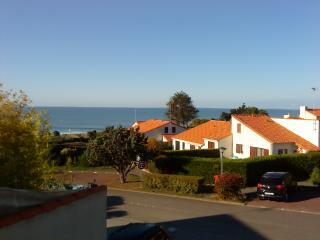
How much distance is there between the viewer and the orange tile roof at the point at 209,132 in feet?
165

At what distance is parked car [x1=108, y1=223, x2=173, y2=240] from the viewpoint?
40.9ft

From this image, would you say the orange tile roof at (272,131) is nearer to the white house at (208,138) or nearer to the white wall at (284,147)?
the white wall at (284,147)

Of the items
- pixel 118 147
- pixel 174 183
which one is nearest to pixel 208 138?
pixel 118 147

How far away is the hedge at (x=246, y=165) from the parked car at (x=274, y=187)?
4104mm

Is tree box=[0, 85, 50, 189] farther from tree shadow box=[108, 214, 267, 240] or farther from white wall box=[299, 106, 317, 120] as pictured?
white wall box=[299, 106, 317, 120]

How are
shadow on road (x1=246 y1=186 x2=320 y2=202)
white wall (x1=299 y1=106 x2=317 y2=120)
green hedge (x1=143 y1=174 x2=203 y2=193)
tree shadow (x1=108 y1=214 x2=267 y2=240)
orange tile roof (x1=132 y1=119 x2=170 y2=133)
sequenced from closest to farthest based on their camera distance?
1. tree shadow (x1=108 y1=214 x2=267 y2=240)
2. shadow on road (x1=246 y1=186 x2=320 y2=202)
3. green hedge (x1=143 y1=174 x2=203 y2=193)
4. white wall (x1=299 y1=106 x2=317 y2=120)
5. orange tile roof (x1=132 y1=119 x2=170 y2=133)

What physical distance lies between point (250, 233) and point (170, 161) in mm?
17608

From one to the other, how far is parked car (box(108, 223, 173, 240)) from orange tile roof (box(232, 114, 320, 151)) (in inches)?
1158

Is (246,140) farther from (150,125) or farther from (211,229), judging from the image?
(150,125)

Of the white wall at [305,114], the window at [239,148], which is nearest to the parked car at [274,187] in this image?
the window at [239,148]

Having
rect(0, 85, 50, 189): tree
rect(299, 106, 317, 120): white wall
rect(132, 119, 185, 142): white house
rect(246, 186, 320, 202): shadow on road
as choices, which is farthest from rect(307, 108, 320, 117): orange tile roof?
rect(0, 85, 50, 189): tree

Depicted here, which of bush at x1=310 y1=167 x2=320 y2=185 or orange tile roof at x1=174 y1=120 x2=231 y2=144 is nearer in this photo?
bush at x1=310 y1=167 x2=320 y2=185

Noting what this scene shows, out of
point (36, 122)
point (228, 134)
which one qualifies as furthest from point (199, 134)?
point (36, 122)

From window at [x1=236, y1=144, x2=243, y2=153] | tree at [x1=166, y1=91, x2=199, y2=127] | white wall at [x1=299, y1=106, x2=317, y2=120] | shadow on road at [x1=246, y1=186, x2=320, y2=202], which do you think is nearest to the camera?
shadow on road at [x1=246, y1=186, x2=320, y2=202]
